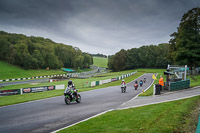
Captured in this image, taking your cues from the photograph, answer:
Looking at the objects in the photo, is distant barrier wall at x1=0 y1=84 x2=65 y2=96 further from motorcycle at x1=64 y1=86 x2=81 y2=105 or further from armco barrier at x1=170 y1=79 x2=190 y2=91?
armco barrier at x1=170 y1=79 x2=190 y2=91

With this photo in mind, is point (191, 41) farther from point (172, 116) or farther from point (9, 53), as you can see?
point (9, 53)

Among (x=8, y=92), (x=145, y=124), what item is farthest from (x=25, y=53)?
(x=145, y=124)

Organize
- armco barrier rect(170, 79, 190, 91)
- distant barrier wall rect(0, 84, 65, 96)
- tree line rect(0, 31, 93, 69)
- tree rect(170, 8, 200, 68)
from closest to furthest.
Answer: armco barrier rect(170, 79, 190, 91)
distant barrier wall rect(0, 84, 65, 96)
tree rect(170, 8, 200, 68)
tree line rect(0, 31, 93, 69)

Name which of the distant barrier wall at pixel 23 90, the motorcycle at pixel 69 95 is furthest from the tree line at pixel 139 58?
the motorcycle at pixel 69 95

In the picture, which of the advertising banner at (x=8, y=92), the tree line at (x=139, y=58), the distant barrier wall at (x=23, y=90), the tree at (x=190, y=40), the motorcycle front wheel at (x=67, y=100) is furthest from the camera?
the tree line at (x=139, y=58)

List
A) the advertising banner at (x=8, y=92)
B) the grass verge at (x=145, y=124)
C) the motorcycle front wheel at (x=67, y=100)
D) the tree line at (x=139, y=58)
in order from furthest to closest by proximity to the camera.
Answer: the tree line at (x=139, y=58), the advertising banner at (x=8, y=92), the motorcycle front wheel at (x=67, y=100), the grass verge at (x=145, y=124)

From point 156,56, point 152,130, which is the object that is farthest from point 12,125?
point 156,56

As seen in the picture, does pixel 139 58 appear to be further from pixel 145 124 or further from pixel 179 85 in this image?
pixel 145 124

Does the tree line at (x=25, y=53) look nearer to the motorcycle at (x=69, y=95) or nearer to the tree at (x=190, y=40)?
the tree at (x=190, y=40)

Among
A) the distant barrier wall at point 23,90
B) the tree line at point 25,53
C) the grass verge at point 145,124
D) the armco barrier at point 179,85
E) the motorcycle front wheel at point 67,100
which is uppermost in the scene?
the tree line at point 25,53

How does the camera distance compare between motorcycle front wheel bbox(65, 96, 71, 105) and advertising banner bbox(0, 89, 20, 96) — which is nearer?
motorcycle front wheel bbox(65, 96, 71, 105)

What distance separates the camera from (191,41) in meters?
34.6

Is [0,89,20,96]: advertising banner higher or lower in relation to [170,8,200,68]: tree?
lower

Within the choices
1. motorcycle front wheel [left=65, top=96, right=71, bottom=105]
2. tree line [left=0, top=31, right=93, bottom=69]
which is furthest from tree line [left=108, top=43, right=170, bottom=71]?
motorcycle front wheel [left=65, top=96, right=71, bottom=105]
